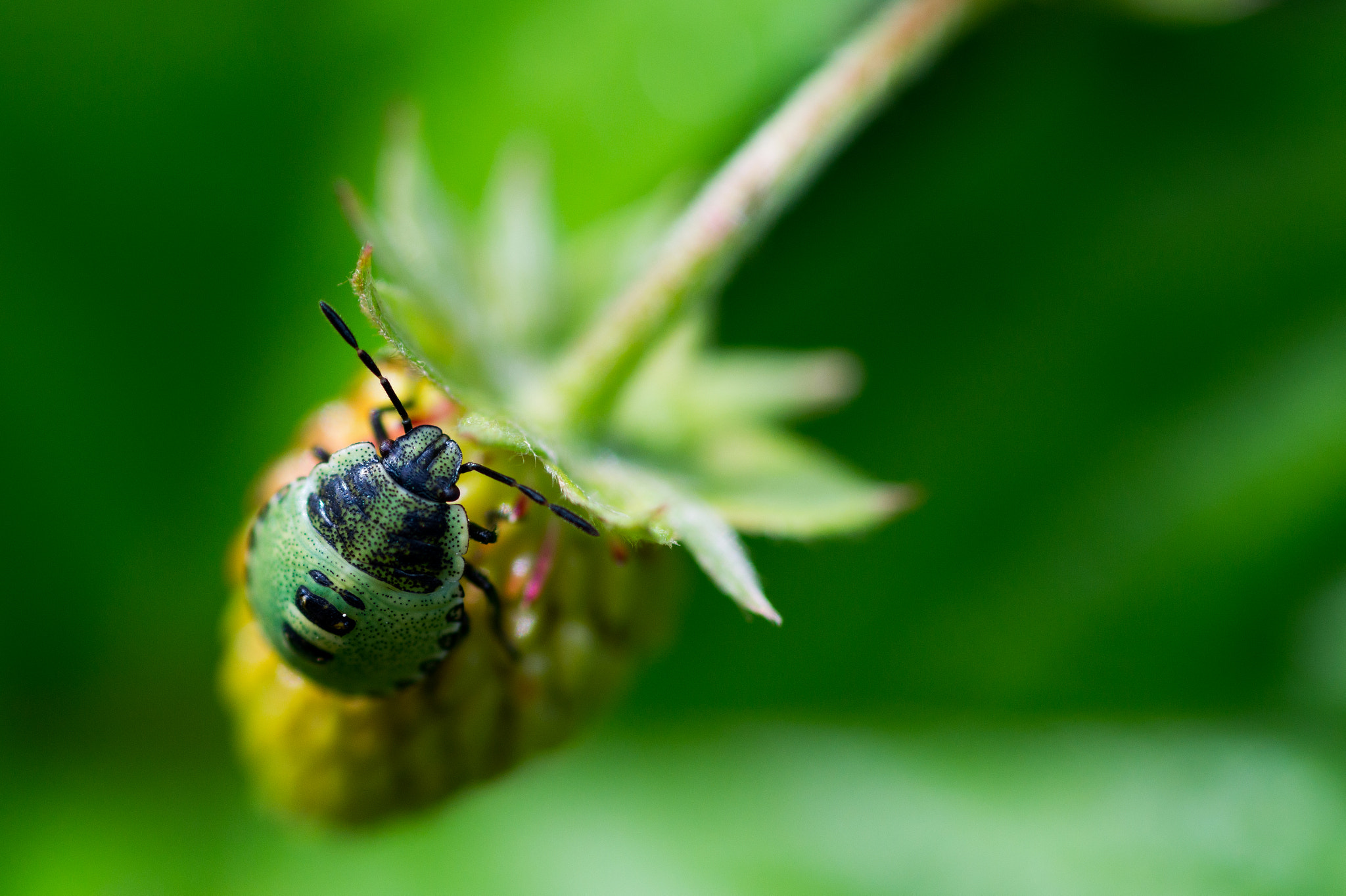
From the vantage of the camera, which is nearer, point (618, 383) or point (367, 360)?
point (367, 360)

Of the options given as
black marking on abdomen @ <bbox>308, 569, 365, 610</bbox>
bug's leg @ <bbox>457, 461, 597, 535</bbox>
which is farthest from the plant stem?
black marking on abdomen @ <bbox>308, 569, 365, 610</bbox>

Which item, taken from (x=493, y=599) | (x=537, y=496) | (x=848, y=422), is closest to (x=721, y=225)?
(x=537, y=496)

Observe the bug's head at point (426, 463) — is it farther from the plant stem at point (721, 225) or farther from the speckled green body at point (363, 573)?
the plant stem at point (721, 225)

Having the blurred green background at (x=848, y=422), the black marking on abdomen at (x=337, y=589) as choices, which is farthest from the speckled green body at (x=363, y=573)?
the blurred green background at (x=848, y=422)

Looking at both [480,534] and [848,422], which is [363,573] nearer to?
[480,534]

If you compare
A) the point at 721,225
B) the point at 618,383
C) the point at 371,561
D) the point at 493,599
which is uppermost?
the point at 721,225

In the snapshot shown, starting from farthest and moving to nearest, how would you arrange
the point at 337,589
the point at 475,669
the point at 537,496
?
the point at 475,669 → the point at 537,496 → the point at 337,589

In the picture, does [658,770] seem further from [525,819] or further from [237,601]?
[237,601]
